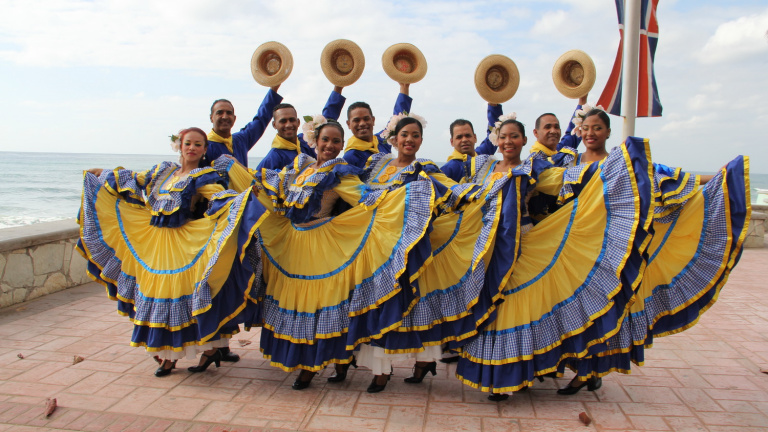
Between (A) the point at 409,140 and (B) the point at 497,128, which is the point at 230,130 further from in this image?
(B) the point at 497,128

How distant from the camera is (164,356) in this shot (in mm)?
4012

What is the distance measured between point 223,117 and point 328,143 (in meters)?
1.58

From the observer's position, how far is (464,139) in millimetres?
5266

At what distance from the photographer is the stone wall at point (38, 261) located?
18.5ft

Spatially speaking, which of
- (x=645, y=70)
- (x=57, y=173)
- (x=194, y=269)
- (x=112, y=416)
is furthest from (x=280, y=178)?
(x=57, y=173)

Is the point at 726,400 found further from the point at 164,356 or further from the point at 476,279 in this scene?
the point at 164,356

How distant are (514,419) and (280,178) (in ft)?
7.51

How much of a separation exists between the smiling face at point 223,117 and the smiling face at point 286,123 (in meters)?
0.43

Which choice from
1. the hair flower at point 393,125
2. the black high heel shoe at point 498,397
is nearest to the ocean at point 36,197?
the hair flower at point 393,125

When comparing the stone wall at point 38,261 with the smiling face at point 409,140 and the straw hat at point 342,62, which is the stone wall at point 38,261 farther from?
the smiling face at point 409,140

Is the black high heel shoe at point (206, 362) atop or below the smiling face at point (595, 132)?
below

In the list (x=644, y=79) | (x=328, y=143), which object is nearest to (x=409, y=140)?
(x=328, y=143)

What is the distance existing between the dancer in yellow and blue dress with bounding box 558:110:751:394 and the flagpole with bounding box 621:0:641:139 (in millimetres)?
4449

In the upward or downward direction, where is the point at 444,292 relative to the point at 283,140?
downward
